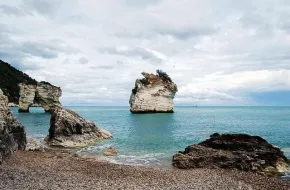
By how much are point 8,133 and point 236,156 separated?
17851 mm

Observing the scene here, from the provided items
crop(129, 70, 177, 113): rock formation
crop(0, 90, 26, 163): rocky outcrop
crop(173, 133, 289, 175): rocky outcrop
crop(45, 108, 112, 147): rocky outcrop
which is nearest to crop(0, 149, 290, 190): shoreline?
crop(0, 90, 26, 163): rocky outcrop

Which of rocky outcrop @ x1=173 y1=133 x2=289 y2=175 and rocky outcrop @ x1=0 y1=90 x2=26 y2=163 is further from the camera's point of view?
rocky outcrop @ x1=173 y1=133 x2=289 y2=175

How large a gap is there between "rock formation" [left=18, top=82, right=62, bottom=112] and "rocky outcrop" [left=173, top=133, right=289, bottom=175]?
93.2 meters

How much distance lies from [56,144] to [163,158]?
13.7 meters

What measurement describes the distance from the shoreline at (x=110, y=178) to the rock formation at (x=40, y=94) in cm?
9370

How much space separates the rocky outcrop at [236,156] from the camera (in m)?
26.1

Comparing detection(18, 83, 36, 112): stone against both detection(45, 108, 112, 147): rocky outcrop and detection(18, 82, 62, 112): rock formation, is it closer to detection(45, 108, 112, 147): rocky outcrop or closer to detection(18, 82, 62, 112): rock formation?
detection(18, 82, 62, 112): rock formation

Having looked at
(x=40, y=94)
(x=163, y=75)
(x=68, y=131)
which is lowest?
(x=68, y=131)

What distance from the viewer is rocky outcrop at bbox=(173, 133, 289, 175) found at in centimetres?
2614

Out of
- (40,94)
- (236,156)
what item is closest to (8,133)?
(236,156)

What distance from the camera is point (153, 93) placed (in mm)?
108125

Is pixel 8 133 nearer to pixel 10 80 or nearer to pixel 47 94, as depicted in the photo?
pixel 47 94

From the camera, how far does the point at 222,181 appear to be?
20.3m

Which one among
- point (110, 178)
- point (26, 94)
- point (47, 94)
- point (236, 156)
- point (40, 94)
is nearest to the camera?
point (110, 178)
